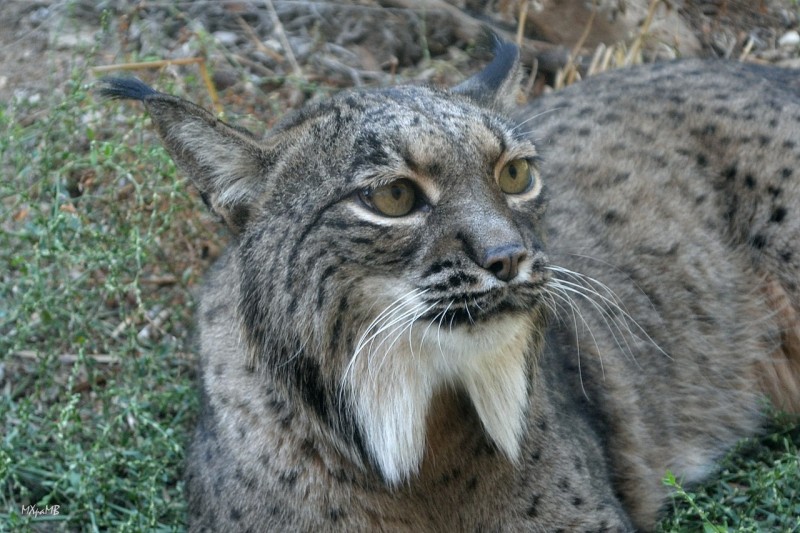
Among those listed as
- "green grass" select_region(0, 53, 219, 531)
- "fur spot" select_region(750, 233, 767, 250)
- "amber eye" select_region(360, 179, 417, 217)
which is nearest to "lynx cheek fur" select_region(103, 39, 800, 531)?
"amber eye" select_region(360, 179, 417, 217)

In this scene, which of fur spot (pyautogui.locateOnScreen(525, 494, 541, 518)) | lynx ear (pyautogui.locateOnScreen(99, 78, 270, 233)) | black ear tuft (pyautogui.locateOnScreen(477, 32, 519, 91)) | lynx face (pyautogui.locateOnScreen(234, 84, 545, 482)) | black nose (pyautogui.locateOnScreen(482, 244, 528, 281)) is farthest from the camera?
black ear tuft (pyautogui.locateOnScreen(477, 32, 519, 91))

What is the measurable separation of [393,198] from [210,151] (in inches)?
27.1

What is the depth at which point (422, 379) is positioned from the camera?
387cm

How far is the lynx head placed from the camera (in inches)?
142

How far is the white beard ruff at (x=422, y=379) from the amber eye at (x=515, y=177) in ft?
1.57

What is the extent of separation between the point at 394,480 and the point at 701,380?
219 cm

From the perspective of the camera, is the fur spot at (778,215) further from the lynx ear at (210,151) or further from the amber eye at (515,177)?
the lynx ear at (210,151)

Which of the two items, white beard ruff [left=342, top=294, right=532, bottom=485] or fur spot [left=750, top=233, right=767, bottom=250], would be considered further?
fur spot [left=750, top=233, right=767, bottom=250]

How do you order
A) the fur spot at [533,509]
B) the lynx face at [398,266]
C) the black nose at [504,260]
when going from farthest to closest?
the fur spot at [533,509] < the lynx face at [398,266] < the black nose at [504,260]

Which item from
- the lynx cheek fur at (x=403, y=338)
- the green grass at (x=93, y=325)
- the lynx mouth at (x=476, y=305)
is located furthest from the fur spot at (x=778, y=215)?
the green grass at (x=93, y=325)

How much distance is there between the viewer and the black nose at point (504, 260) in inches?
137

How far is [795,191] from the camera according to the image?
5602mm

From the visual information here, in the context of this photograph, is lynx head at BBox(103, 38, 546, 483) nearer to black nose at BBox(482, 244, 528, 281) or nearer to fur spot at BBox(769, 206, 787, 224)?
black nose at BBox(482, 244, 528, 281)

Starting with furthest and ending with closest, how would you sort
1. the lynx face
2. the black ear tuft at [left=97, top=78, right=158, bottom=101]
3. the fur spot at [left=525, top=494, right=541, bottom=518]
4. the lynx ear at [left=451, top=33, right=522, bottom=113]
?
the lynx ear at [left=451, top=33, right=522, bottom=113], the fur spot at [left=525, top=494, right=541, bottom=518], the black ear tuft at [left=97, top=78, right=158, bottom=101], the lynx face
